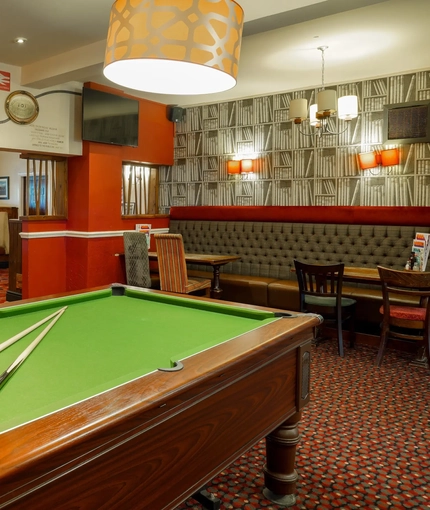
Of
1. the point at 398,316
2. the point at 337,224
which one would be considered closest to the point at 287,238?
the point at 337,224

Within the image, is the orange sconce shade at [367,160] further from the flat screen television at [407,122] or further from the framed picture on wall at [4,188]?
the framed picture on wall at [4,188]

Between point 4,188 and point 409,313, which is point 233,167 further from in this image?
point 4,188

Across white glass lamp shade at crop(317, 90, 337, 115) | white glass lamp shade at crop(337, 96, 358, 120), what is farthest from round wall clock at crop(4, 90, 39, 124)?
white glass lamp shade at crop(337, 96, 358, 120)

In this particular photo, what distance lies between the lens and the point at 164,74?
7.04 feet

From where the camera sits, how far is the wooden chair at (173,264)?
5078 millimetres

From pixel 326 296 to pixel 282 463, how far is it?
2479mm

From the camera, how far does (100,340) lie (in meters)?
1.82

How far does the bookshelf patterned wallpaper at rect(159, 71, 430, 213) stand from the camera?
18.5ft

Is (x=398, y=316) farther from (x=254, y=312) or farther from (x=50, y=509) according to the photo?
(x=50, y=509)

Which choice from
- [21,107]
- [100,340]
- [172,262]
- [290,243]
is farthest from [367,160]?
[100,340]

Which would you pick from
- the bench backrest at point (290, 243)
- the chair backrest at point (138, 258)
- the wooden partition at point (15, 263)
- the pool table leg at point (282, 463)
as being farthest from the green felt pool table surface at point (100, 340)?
the wooden partition at point (15, 263)

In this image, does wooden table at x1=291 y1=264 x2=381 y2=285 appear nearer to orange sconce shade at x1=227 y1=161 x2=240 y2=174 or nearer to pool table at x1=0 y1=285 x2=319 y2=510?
pool table at x1=0 y1=285 x2=319 y2=510

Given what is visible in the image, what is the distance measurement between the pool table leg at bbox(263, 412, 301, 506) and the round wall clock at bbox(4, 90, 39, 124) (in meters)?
5.26

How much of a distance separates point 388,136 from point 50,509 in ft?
18.6
